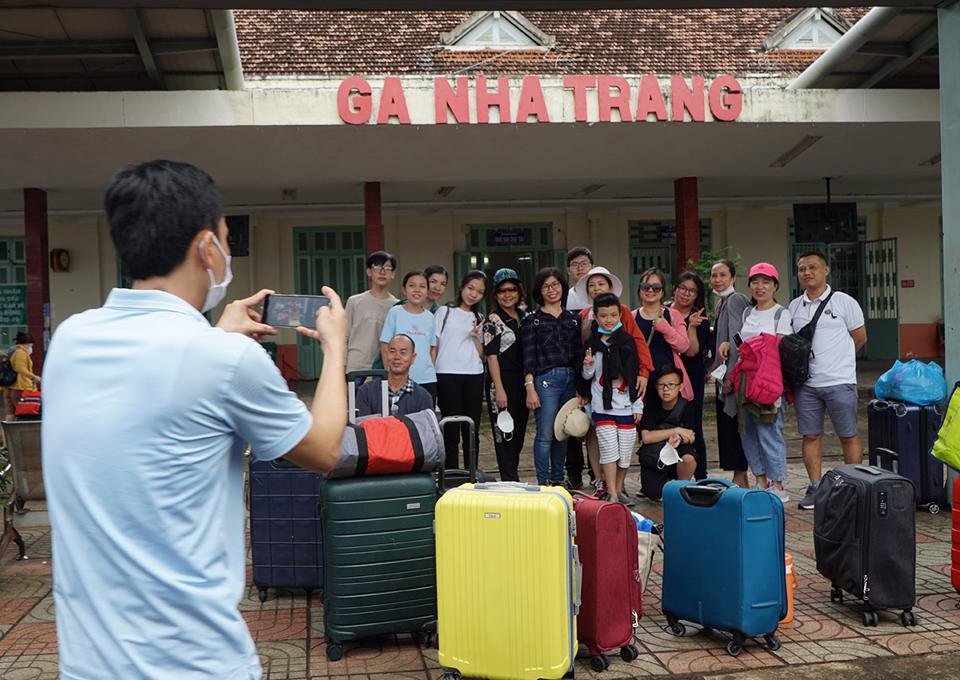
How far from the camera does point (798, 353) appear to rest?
20.3 feet

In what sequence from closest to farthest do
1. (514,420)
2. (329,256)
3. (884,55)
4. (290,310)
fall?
1. (290,310)
2. (514,420)
3. (884,55)
4. (329,256)

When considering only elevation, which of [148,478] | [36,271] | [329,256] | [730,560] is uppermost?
[329,256]

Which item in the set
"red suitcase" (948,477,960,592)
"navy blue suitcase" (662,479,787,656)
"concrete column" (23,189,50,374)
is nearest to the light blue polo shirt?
"navy blue suitcase" (662,479,787,656)

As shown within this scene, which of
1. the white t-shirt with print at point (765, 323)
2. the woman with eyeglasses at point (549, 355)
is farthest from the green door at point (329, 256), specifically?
the white t-shirt with print at point (765, 323)

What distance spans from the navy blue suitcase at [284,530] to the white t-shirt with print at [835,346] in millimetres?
3493

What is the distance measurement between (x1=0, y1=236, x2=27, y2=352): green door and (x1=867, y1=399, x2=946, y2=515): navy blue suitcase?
1449 cm

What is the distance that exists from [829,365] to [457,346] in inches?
98.6

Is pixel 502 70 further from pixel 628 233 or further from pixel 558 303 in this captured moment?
pixel 558 303

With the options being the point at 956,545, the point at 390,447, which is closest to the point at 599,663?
the point at 390,447

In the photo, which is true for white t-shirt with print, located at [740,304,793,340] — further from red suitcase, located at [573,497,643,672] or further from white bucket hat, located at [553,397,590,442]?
red suitcase, located at [573,497,643,672]

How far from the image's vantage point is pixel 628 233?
1744 centimetres

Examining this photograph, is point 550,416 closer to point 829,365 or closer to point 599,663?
point 829,365

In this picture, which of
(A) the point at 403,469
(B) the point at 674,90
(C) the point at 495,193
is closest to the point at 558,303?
(A) the point at 403,469

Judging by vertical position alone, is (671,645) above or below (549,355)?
below
